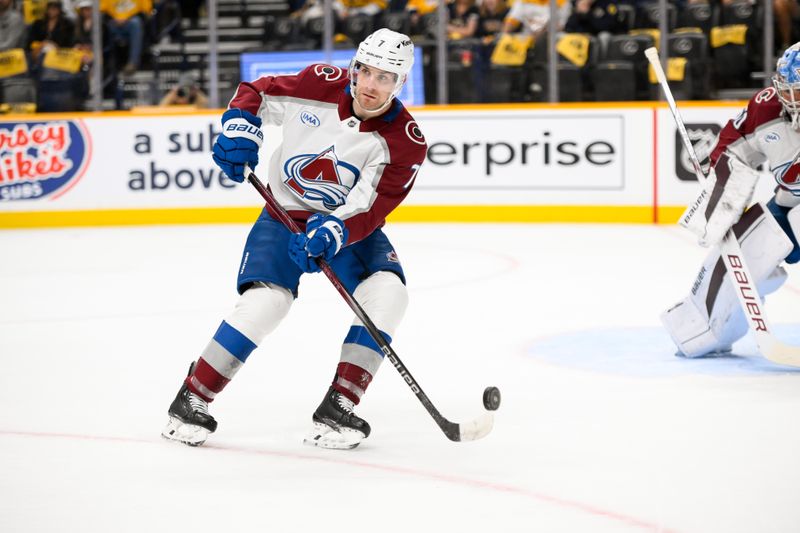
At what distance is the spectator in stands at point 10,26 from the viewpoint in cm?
852

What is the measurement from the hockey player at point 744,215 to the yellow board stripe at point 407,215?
12.7 feet

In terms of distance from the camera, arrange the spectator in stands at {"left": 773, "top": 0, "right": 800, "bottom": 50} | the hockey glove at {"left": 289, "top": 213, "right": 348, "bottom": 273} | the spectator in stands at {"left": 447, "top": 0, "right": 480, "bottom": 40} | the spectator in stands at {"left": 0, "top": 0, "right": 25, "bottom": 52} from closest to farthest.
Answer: the hockey glove at {"left": 289, "top": 213, "right": 348, "bottom": 273}
the spectator in stands at {"left": 773, "top": 0, "right": 800, "bottom": 50}
the spectator in stands at {"left": 447, "top": 0, "right": 480, "bottom": 40}
the spectator in stands at {"left": 0, "top": 0, "right": 25, "bottom": 52}

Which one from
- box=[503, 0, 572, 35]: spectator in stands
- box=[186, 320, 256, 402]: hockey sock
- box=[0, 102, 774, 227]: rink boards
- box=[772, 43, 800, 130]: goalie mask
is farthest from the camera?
box=[503, 0, 572, 35]: spectator in stands

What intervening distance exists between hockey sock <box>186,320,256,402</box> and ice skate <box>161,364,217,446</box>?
0.02 metres

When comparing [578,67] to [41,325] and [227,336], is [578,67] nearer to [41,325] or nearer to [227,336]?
[41,325]

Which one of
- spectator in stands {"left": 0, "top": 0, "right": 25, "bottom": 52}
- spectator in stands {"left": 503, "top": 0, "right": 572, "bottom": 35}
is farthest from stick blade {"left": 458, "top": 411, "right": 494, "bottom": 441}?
spectator in stands {"left": 0, "top": 0, "right": 25, "bottom": 52}

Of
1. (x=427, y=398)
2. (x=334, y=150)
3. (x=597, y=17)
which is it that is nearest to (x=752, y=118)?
(x=334, y=150)

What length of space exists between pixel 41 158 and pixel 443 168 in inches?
107

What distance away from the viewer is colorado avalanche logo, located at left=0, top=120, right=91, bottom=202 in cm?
802

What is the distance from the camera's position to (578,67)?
317 inches

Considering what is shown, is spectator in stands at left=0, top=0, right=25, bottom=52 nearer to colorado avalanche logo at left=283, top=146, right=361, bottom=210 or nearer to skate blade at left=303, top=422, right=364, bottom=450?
colorado avalanche logo at left=283, top=146, right=361, bottom=210

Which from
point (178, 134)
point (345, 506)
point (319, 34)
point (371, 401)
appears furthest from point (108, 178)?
point (345, 506)

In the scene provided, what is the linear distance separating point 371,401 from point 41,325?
186 centimetres

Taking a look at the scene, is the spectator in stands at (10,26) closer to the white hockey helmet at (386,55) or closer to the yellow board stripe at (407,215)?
the yellow board stripe at (407,215)
